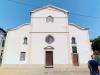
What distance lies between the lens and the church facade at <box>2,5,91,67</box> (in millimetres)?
23234

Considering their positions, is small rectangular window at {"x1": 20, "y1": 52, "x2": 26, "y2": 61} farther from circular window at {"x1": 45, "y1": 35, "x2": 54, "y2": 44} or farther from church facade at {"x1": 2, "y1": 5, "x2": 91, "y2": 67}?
circular window at {"x1": 45, "y1": 35, "x2": 54, "y2": 44}

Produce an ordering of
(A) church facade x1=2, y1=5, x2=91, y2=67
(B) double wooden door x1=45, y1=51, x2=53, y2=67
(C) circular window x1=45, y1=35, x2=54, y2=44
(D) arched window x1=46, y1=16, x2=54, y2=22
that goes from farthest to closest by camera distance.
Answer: (D) arched window x1=46, y1=16, x2=54, y2=22
(C) circular window x1=45, y1=35, x2=54, y2=44
(B) double wooden door x1=45, y1=51, x2=53, y2=67
(A) church facade x1=2, y1=5, x2=91, y2=67

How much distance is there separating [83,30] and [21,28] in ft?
34.4

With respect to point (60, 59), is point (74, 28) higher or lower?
higher

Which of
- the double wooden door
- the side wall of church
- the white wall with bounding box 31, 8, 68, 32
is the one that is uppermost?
the white wall with bounding box 31, 8, 68, 32

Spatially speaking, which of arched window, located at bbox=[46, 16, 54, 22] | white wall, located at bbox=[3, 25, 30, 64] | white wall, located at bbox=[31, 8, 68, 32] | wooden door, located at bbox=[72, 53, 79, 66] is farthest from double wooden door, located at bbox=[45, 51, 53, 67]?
arched window, located at bbox=[46, 16, 54, 22]

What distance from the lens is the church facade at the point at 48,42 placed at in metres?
23.2

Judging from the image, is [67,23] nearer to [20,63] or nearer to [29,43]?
[29,43]

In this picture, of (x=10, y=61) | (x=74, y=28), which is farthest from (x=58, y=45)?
(x=10, y=61)

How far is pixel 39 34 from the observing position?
24484 millimetres

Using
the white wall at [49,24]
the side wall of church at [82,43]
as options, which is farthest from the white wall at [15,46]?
the side wall of church at [82,43]

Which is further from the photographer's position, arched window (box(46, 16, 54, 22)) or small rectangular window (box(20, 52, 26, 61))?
arched window (box(46, 16, 54, 22))

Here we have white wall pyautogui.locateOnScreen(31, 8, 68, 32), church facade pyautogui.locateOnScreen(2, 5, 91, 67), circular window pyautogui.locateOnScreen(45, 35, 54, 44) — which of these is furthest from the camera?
white wall pyautogui.locateOnScreen(31, 8, 68, 32)

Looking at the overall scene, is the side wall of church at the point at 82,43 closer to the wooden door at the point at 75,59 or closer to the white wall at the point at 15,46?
the wooden door at the point at 75,59
